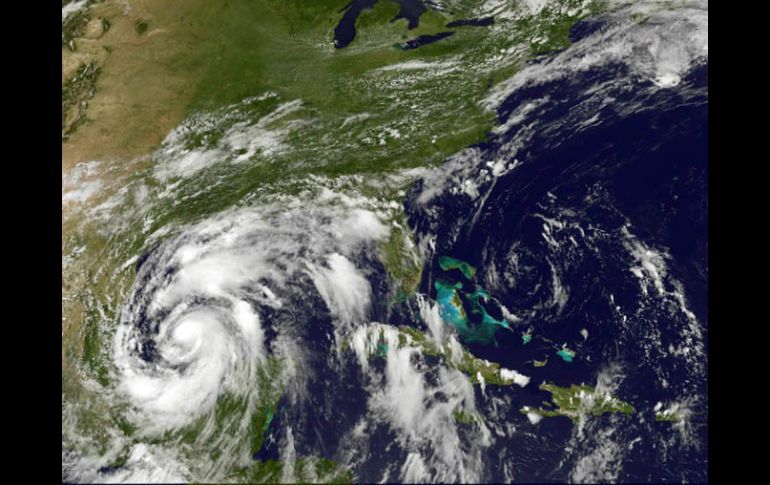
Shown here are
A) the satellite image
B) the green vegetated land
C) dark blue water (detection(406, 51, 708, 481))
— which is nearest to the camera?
dark blue water (detection(406, 51, 708, 481))

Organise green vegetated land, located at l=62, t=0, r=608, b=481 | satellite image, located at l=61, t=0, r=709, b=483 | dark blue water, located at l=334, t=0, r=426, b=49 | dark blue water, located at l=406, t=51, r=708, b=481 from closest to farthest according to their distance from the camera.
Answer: dark blue water, located at l=406, t=51, r=708, b=481
satellite image, located at l=61, t=0, r=709, b=483
green vegetated land, located at l=62, t=0, r=608, b=481
dark blue water, located at l=334, t=0, r=426, b=49

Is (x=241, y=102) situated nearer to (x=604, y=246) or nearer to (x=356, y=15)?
(x=356, y=15)

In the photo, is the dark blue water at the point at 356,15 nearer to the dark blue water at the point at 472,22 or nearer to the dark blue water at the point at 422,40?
the dark blue water at the point at 422,40

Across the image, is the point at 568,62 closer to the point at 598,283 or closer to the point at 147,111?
the point at 598,283

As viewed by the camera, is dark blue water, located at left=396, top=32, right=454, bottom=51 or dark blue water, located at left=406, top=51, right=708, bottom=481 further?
dark blue water, located at left=396, top=32, right=454, bottom=51

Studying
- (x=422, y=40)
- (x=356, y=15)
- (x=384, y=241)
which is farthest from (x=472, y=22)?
(x=384, y=241)

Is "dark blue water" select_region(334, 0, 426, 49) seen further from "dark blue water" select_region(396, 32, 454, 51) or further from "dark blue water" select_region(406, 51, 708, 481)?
"dark blue water" select_region(406, 51, 708, 481)

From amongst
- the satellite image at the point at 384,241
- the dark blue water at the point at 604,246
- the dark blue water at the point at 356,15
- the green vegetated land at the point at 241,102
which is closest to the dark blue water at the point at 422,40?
the satellite image at the point at 384,241

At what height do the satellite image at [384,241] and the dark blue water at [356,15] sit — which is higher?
the dark blue water at [356,15]

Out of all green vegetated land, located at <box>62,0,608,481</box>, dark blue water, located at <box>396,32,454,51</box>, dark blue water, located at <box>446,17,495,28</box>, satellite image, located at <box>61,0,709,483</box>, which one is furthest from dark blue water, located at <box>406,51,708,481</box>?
dark blue water, located at <box>396,32,454,51</box>
